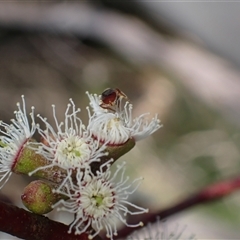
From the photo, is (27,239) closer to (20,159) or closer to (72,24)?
(20,159)

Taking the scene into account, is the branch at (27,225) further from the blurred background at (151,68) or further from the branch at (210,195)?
the blurred background at (151,68)

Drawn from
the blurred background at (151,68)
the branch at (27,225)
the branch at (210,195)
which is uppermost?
the blurred background at (151,68)

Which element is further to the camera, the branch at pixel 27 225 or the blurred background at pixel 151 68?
the blurred background at pixel 151 68

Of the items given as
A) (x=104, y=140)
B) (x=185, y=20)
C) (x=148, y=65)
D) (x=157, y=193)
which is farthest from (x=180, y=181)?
(x=104, y=140)

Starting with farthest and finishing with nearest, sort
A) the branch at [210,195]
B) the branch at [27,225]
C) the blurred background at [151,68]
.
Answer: the blurred background at [151,68], the branch at [210,195], the branch at [27,225]

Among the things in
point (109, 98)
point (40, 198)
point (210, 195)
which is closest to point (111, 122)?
point (109, 98)

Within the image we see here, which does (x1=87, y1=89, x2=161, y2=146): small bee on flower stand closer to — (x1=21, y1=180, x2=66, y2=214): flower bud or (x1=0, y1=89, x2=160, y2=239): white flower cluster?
(x1=0, y1=89, x2=160, y2=239): white flower cluster

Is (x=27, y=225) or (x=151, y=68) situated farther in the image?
(x=151, y=68)

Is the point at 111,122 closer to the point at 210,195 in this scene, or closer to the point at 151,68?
the point at 210,195

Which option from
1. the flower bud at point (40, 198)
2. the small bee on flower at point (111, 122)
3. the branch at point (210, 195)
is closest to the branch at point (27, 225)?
the flower bud at point (40, 198)
